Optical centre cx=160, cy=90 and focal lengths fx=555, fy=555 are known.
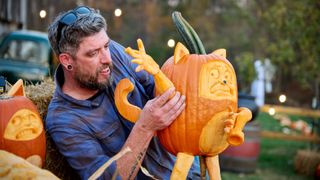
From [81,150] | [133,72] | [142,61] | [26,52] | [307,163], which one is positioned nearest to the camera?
[142,61]

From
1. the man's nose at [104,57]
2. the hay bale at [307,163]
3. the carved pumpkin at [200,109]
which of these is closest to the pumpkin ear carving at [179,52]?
the carved pumpkin at [200,109]

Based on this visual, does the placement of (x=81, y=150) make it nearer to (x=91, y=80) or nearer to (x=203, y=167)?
(x=91, y=80)

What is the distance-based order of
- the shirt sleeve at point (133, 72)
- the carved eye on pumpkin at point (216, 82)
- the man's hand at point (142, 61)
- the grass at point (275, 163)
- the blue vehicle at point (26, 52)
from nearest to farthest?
the man's hand at point (142, 61) < the carved eye on pumpkin at point (216, 82) < the shirt sleeve at point (133, 72) < the grass at point (275, 163) < the blue vehicle at point (26, 52)

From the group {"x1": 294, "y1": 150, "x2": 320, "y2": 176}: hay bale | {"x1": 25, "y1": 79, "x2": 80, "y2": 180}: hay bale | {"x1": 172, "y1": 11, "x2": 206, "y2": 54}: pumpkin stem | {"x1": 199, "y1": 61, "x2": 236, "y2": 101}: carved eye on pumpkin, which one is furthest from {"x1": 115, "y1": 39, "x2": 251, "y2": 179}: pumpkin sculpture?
{"x1": 294, "y1": 150, "x2": 320, "y2": 176}: hay bale

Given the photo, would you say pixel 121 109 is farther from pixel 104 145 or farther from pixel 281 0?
pixel 281 0

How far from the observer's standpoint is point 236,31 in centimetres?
2683

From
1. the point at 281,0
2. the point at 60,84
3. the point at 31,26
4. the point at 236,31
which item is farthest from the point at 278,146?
the point at 236,31

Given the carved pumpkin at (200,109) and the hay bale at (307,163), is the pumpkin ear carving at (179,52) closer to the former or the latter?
the carved pumpkin at (200,109)

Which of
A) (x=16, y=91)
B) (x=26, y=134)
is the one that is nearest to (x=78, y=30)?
(x=16, y=91)

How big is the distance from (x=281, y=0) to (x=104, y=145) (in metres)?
7.77

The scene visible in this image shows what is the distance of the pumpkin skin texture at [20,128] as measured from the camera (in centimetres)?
200

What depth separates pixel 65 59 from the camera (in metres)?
2.23

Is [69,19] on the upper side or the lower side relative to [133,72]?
upper

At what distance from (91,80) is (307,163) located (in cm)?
551
